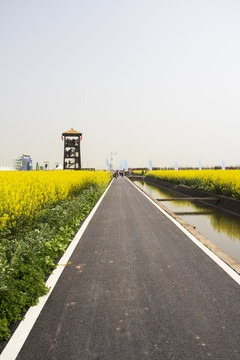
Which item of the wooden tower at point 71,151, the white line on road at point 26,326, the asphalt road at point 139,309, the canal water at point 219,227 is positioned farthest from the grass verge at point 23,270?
the wooden tower at point 71,151

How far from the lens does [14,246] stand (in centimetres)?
437

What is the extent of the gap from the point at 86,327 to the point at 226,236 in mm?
6288

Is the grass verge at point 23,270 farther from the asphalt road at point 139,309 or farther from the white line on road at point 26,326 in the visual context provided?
the asphalt road at point 139,309

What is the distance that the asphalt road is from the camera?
9.32 feet

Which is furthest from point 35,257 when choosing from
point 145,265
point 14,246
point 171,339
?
point 171,339

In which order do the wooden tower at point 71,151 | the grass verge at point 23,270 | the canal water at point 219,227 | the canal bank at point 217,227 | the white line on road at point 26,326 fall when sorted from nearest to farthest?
the white line on road at point 26,326
the grass verge at point 23,270
the canal bank at point 217,227
the canal water at point 219,227
the wooden tower at point 71,151

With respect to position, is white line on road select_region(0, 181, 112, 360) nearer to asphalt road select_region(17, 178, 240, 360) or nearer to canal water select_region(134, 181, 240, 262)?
asphalt road select_region(17, 178, 240, 360)

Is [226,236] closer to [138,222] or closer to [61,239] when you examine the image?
[138,222]

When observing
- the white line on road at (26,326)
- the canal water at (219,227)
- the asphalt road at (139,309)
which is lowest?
the canal water at (219,227)

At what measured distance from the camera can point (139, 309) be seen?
3.63 metres

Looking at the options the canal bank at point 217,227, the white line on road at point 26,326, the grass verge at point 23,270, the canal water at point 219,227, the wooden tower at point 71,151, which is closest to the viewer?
the white line on road at point 26,326

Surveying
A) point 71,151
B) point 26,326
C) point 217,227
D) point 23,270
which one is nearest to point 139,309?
point 26,326

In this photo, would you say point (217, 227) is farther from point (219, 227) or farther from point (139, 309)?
point (139, 309)

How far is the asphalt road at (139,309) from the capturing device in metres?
2.84
